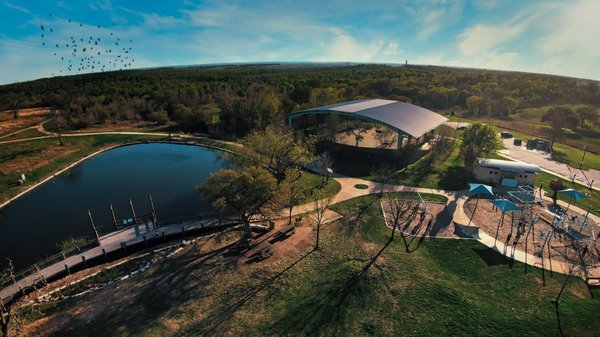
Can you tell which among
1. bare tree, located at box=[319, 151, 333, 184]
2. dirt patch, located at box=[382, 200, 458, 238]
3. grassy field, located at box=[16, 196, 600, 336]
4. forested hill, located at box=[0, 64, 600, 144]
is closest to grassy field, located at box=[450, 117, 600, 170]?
forested hill, located at box=[0, 64, 600, 144]

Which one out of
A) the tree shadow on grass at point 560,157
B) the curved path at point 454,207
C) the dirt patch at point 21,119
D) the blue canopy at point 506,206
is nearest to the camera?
the curved path at point 454,207

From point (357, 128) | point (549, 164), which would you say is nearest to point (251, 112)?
point (357, 128)

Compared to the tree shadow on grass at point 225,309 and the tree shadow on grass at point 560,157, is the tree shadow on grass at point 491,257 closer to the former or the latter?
the tree shadow on grass at point 225,309

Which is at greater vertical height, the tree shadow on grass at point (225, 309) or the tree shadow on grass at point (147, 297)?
the tree shadow on grass at point (147, 297)

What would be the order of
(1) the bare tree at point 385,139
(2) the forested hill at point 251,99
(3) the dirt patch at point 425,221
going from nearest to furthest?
(3) the dirt patch at point 425,221
(1) the bare tree at point 385,139
(2) the forested hill at point 251,99

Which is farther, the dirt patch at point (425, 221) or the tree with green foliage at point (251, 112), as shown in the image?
the tree with green foliage at point (251, 112)

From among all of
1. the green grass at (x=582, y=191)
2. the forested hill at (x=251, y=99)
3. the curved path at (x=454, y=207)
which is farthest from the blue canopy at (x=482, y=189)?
the forested hill at (x=251, y=99)

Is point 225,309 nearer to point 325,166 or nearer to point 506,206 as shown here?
point 325,166

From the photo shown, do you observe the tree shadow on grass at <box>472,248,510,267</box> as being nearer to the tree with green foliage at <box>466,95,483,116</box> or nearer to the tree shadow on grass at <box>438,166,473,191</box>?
the tree shadow on grass at <box>438,166,473,191</box>

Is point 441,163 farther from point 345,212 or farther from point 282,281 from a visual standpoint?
point 282,281
